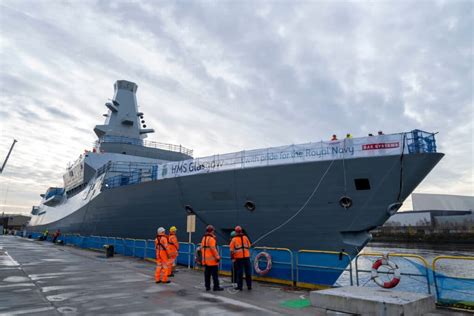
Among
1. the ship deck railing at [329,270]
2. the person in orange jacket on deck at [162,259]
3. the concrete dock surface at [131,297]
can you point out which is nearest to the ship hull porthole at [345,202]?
the ship deck railing at [329,270]

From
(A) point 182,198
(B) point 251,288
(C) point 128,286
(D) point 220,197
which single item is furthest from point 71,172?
(B) point 251,288

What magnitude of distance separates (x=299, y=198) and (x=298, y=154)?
1533mm

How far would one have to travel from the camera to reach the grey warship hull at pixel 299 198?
35.2 ft

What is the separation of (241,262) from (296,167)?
4.50m

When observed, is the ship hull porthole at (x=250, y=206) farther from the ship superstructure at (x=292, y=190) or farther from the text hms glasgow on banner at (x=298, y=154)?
the text hms glasgow on banner at (x=298, y=154)

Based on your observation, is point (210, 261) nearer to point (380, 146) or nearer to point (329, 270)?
point (329, 270)

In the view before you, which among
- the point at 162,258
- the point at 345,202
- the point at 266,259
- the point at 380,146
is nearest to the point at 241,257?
the point at 266,259

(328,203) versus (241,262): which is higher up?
(328,203)

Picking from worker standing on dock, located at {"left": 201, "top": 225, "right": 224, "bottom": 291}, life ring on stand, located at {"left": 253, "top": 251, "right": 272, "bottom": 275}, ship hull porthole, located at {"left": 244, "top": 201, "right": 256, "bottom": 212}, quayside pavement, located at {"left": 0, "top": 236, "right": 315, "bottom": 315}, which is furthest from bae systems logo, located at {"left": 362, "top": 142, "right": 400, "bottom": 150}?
worker standing on dock, located at {"left": 201, "top": 225, "right": 224, "bottom": 291}

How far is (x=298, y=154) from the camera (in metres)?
11.8

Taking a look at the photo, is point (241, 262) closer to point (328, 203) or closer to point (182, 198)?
point (328, 203)

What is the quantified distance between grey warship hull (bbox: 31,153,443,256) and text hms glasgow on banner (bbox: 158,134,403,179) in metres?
0.24

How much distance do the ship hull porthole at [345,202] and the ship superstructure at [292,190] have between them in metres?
0.03

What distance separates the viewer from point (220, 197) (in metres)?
13.3
